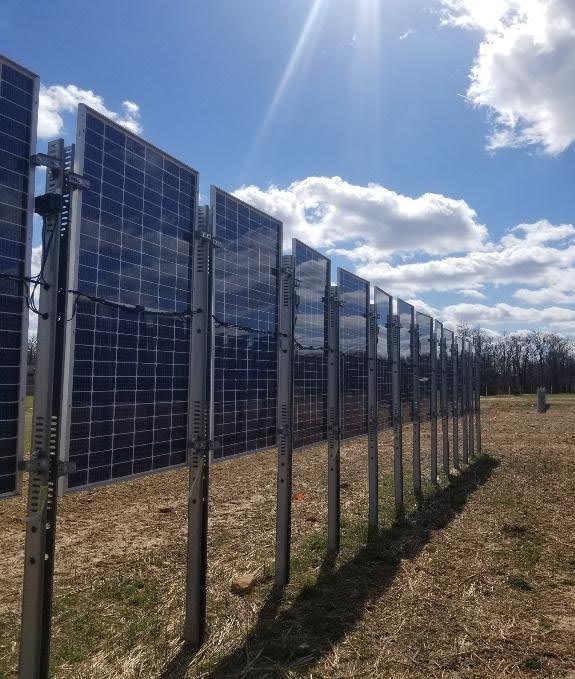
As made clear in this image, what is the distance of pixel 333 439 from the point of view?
32.1ft

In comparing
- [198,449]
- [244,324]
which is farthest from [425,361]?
[198,449]

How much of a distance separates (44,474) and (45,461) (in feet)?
0.34

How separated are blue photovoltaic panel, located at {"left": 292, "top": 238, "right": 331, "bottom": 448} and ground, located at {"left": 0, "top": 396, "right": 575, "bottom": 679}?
2088 millimetres

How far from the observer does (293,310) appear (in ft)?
28.1

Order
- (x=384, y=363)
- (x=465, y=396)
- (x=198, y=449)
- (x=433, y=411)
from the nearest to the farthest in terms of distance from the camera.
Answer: (x=198, y=449)
(x=384, y=363)
(x=433, y=411)
(x=465, y=396)

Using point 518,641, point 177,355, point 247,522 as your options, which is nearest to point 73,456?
point 177,355

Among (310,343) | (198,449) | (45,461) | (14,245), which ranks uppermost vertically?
(14,245)

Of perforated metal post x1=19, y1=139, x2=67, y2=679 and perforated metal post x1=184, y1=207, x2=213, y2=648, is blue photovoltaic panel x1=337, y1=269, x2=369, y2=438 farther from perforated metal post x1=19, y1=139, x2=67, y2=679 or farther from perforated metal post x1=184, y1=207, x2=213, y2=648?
perforated metal post x1=19, y1=139, x2=67, y2=679

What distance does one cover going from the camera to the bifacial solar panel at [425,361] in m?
17.1

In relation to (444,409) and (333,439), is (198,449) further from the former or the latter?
(444,409)

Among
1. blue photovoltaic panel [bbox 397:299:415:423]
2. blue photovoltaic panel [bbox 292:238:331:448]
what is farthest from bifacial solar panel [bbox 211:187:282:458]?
blue photovoltaic panel [bbox 397:299:415:423]

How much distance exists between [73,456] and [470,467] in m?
16.4

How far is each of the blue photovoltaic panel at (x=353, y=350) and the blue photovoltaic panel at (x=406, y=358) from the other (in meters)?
2.75

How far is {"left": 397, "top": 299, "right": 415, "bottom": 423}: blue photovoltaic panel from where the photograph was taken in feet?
50.6
